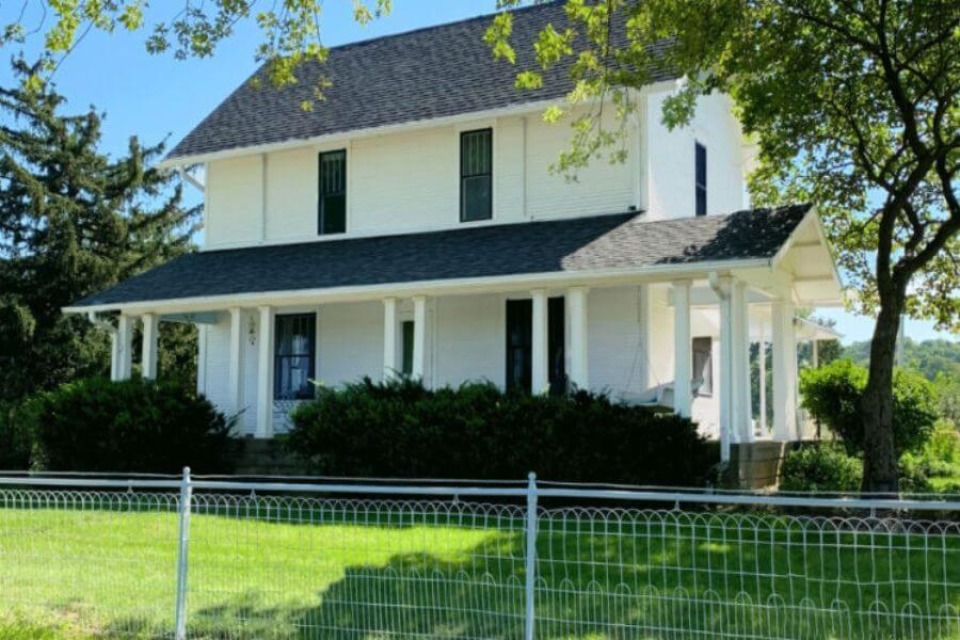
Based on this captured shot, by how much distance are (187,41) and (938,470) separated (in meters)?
15.1

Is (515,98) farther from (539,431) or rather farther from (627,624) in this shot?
(627,624)

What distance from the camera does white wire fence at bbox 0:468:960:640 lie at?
646 cm

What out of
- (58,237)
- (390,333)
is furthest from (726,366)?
(58,237)

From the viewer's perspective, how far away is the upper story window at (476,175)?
722 inches

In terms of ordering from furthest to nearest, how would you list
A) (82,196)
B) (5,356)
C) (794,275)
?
(82,196) → (5,356) → (794,275)

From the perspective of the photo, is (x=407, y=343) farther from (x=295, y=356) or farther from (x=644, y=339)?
(x=644, y=339)

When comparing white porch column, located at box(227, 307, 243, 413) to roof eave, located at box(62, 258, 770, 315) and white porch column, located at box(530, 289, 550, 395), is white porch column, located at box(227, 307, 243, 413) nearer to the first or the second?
roof eave, located at box(62, 258, 770, 315)

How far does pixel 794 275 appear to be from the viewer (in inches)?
689

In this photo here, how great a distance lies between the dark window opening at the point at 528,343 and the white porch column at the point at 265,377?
167 inches

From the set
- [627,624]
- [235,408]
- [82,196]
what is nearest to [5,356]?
[82,196]

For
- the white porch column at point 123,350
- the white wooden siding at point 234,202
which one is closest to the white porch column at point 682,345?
the white wooden siding at point 234,202

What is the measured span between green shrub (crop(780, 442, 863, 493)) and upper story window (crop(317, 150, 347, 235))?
9.47m

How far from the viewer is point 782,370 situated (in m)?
16.7

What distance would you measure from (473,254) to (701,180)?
5.50 metres
